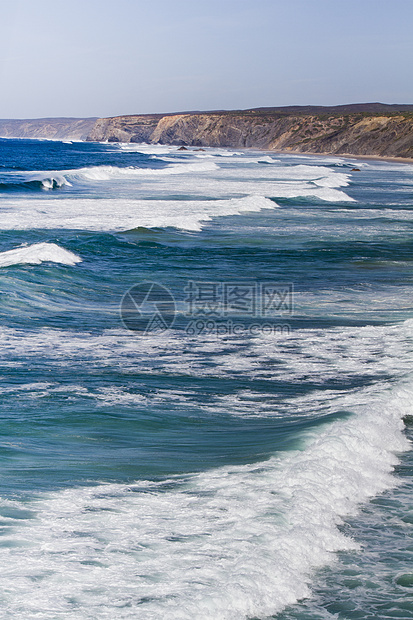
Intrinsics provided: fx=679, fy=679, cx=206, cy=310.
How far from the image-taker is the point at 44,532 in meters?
4.63

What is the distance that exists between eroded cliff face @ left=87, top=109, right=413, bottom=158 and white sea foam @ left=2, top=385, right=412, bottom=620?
82678 mm

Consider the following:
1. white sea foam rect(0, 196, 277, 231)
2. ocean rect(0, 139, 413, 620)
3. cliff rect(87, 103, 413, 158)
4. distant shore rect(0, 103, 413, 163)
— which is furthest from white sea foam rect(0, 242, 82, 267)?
cliff rect(87, 103, 413, 158)

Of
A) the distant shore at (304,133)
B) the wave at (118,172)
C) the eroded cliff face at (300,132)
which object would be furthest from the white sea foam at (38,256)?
the eroded cliff face at (300,132)

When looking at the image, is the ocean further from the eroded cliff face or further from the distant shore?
the eroded cliff face

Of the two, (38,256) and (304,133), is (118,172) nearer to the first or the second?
(38,256)

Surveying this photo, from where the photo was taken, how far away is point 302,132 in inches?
4747

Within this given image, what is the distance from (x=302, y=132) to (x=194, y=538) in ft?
400

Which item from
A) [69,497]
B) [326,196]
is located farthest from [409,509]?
[326,196]

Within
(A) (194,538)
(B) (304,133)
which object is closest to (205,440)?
(A) (194,538)

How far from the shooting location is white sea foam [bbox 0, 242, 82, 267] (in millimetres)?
16172

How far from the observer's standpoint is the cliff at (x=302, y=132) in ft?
301

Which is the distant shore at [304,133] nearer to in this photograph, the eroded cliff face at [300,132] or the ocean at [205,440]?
the eroded cliff face at [300,132]

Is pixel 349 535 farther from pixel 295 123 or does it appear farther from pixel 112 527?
pixel 295 123

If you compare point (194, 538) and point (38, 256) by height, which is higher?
point (38, 256)
